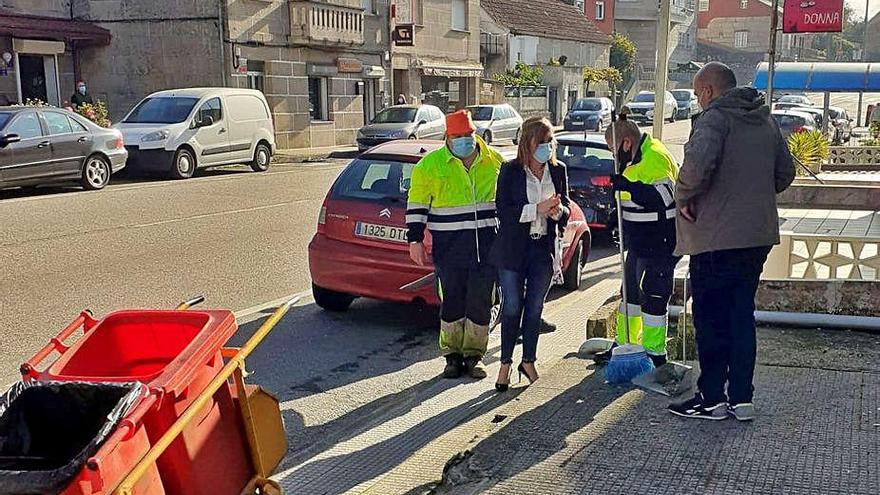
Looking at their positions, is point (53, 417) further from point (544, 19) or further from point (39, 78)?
point (544, 19)

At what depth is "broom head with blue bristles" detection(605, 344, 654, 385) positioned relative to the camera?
5309mm

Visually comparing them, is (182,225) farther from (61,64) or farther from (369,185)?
(61,64)

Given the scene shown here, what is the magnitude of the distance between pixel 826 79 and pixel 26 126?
23.0 metres

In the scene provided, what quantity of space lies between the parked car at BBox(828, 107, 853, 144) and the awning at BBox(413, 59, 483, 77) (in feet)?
48.4

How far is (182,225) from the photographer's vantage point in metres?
12.3

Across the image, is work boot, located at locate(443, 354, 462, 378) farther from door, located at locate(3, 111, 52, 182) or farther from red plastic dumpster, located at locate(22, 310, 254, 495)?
door, located at locate(3, 111, 52, 182)

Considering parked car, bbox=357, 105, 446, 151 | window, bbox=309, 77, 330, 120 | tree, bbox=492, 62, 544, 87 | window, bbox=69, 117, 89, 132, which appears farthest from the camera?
tree, bbox=492, 62, 544, 87

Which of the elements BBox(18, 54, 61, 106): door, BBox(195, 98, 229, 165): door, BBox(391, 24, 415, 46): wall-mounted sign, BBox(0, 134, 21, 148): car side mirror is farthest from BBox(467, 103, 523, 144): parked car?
BBox(0, 134, 21, 148): car side mirror

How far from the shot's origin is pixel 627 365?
5320mm

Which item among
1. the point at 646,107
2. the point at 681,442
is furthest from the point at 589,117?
the point at 681,442

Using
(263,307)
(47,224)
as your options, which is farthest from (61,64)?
(263,307)

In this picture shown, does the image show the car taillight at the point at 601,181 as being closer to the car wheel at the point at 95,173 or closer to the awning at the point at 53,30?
the car wheel at the point at 95,173

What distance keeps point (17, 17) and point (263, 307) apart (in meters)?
19.3

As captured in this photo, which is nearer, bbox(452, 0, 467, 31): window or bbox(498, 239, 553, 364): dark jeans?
bbox(498, 239, 553, 364): dark jeans
